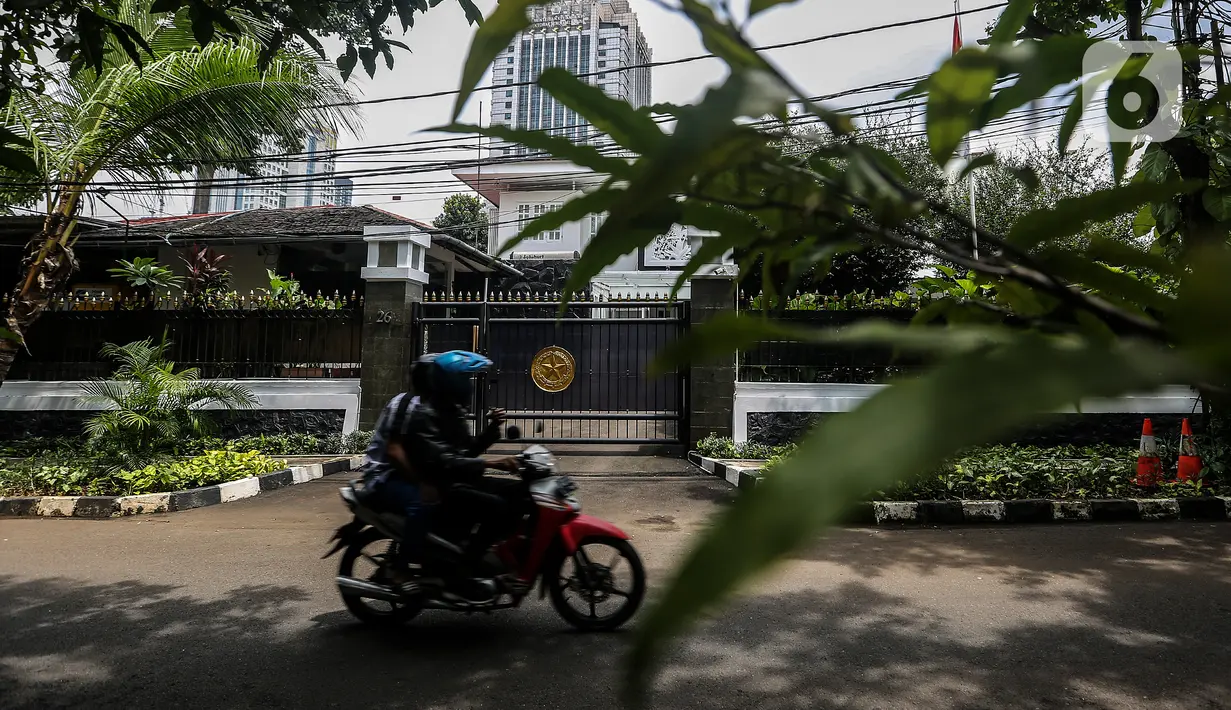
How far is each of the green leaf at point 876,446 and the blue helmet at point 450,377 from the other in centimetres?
352

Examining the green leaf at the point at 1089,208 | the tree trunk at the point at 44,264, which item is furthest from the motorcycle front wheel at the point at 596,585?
the tree trunk at the point at 44,264

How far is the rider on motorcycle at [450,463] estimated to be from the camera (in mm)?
3652

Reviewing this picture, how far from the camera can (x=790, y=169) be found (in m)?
0.66

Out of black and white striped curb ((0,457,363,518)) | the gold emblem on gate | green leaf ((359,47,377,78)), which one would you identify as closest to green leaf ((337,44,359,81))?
green leaf ((359,47,377,78))

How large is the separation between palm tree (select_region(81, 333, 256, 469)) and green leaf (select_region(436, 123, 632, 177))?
855 cm

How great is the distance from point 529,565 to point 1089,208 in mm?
3404

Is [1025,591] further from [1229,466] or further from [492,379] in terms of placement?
[492,379]

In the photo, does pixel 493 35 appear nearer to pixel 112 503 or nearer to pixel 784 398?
pixel 112 503

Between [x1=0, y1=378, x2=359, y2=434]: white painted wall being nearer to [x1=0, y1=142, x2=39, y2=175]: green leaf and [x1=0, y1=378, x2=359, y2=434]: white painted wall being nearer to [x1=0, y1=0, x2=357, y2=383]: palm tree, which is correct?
[x1=0, y1=0, x2=357, y2=383]: palm tree

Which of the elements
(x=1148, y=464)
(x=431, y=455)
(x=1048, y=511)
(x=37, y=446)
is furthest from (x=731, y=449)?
(x=37, y=446)

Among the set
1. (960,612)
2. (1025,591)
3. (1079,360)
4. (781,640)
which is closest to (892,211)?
(1079,360)

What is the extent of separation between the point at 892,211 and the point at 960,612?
12.7 feet

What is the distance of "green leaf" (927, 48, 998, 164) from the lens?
59 centimetres

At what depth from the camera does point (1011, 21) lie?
0.71m
